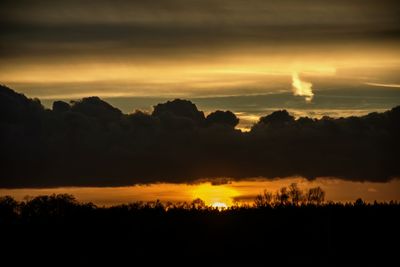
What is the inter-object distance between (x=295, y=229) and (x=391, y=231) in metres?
18.3

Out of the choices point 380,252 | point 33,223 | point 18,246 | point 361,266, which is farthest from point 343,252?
point 33,223

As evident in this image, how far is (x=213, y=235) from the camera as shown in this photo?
164 metres

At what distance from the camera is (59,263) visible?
132750mm

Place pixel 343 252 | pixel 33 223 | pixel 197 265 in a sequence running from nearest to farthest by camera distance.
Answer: pixel 197 265, pixel 343 252, pixel 33 223

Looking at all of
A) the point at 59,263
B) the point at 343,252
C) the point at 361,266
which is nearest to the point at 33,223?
the point at 59,263

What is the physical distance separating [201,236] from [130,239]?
45.9 ft

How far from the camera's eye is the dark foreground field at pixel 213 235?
452 ft

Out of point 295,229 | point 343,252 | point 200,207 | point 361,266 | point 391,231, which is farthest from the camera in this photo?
point 200,207

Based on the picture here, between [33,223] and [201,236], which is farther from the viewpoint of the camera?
[33,223]

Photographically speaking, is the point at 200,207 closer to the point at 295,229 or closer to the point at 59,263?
the point at 295,229

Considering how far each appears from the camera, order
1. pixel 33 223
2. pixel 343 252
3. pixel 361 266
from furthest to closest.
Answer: pixel 33 223 → pixel 343 252 → pixel 361 266

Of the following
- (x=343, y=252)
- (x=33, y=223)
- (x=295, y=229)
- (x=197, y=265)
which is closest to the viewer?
(x=197, y=265)

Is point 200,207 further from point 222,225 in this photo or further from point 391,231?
point 391,231

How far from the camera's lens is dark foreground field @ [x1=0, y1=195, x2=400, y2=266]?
137875 mm
